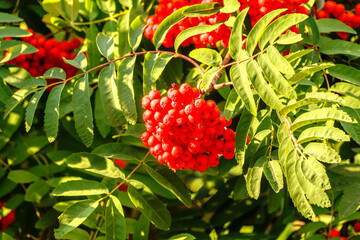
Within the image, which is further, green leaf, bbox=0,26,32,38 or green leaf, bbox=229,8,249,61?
green leaf, bbox=0,26,32,38

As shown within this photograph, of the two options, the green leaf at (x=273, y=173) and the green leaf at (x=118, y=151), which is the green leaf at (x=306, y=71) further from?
the green leaf at (x=118, y=151)

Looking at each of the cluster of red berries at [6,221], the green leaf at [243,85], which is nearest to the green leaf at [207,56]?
the green leaf at [243,85]

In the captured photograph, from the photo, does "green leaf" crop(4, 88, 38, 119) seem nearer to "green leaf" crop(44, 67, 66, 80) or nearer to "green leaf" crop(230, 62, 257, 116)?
"green leaf" crop(44, 67, 66, 80)

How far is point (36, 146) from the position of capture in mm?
2561

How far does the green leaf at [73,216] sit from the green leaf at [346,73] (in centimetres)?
119

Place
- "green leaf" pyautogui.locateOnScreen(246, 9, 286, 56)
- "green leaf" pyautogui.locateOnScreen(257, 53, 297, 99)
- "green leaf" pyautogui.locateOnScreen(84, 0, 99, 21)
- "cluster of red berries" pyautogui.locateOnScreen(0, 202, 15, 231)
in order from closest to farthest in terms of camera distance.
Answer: "green leaf" pyautogui.locateOnScreen(257, 53, 297, 99) < "green leaf" pyautogui.locateOnScreen(246, 9, 286, 56) < "green leaf" pyautogui.locateOnScreen(84, 0, 99, 21) < "cluster of red berries" pyautogui.locateOnScreen(0, 202, 15, 231)

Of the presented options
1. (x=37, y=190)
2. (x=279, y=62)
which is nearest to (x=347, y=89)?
(x=279, y=62)

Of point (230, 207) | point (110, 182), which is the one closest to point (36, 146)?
point (110, 182)

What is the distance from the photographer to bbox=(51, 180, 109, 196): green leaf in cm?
186

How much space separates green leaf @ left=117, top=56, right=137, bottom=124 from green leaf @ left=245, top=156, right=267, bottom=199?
519 mm

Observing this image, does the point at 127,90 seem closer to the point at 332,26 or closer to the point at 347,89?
the point at 347,89

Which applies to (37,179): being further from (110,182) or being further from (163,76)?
(163,76)

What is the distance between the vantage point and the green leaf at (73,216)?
167 cm

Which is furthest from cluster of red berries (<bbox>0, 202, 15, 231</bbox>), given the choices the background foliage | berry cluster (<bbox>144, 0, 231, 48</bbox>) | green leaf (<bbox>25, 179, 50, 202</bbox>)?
berry cluster (<bbox>144, 0, 231, 48</bbox>)
